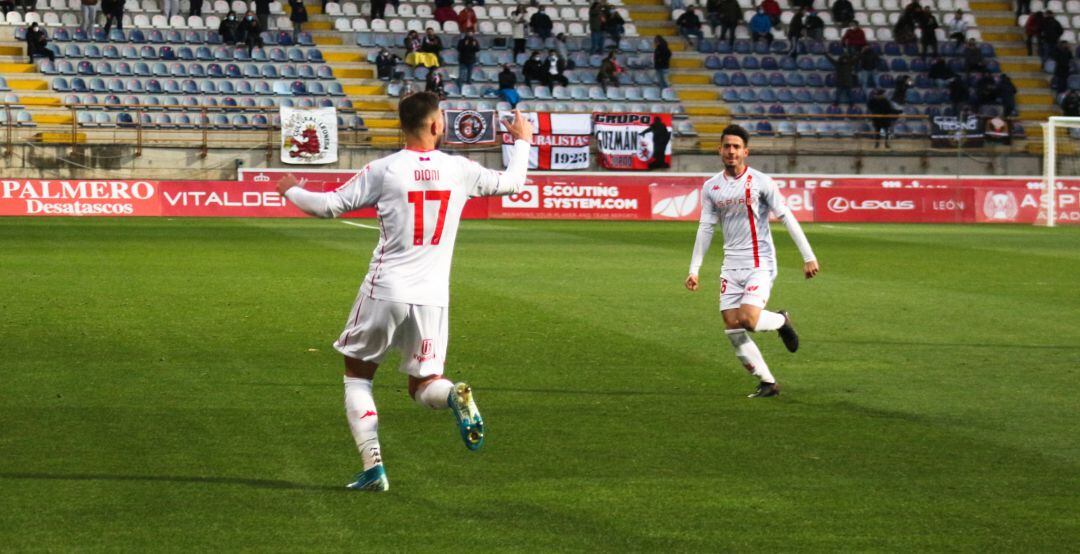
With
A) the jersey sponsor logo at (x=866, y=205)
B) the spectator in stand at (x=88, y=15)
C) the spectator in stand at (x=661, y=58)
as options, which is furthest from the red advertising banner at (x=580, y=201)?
the spectator in stand at (x=88, y=15)

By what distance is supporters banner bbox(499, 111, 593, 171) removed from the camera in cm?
3966

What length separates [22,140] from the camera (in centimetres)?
3712

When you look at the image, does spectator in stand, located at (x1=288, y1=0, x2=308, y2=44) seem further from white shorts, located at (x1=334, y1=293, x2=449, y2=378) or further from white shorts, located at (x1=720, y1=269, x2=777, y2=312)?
white shorts, located at (x1=334, y1=293, x2=449, y2=378)

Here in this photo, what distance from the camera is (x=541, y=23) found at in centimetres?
4447

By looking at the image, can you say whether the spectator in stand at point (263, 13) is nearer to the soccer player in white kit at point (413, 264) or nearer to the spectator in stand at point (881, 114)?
the spectator in stand at point (881, 114)

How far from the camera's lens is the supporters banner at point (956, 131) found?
1671 inches

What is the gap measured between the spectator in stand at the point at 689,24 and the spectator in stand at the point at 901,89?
6.23 metres

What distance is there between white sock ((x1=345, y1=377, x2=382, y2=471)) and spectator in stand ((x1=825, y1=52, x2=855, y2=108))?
38.5 meters

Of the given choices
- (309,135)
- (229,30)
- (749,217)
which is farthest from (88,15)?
(749,217)

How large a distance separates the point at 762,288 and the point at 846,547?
15.0 ft

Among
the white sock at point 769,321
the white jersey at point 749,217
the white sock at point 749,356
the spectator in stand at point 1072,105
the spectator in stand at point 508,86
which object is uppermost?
the spectator in stand at point 508,86

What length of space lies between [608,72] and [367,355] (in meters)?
37.2

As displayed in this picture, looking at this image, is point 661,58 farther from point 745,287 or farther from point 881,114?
point 745,287

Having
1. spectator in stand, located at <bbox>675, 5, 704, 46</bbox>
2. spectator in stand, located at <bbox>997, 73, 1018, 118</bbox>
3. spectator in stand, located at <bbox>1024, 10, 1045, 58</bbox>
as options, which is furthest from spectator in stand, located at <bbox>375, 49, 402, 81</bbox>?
spectator in stand, located at <bbox>1024, 10, 1045, 58</bbox>
